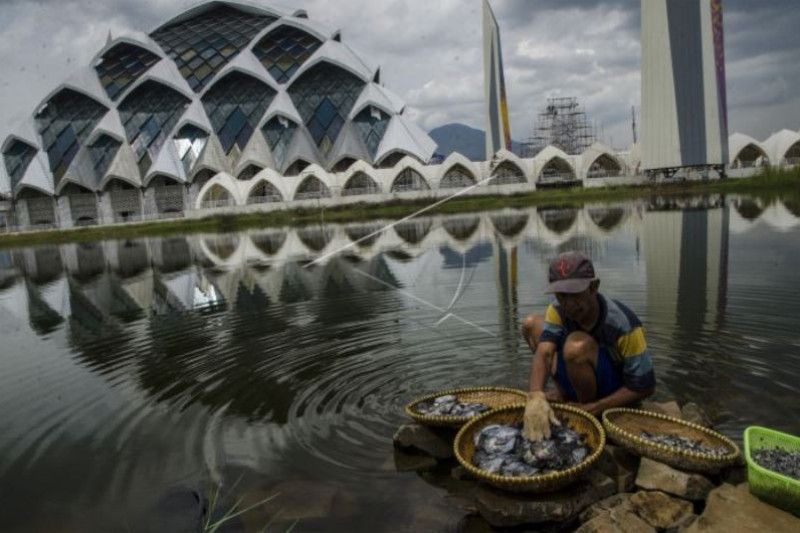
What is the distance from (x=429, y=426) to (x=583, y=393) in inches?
37.0

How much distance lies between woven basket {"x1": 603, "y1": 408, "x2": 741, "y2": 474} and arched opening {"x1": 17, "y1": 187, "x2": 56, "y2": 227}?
187 feet

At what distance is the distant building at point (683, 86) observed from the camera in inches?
1282

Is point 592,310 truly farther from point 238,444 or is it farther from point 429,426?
point 238,444

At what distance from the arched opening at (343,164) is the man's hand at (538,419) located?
2000 inches

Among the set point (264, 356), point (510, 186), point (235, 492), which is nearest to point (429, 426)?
point (235, 492)

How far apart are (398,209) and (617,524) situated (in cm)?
3279

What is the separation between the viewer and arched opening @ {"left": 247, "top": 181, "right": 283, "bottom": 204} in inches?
1811

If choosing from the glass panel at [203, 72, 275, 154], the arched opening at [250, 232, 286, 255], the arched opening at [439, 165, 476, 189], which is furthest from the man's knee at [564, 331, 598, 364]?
the glass panel at [203, 72, 275, 154]

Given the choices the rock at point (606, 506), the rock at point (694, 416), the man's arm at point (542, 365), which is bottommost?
the rock at point (606, 506)

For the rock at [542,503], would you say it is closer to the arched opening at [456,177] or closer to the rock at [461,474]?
the rock at [461,474]

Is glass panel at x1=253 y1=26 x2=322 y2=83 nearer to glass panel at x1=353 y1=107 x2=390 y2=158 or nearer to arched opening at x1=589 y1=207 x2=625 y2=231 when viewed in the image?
glass panel at x1=353 y1=107 x2=390 y2=158

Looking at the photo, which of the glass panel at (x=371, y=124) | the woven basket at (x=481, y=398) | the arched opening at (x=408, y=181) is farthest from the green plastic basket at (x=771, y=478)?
the glass panel at (x=371, y=124)

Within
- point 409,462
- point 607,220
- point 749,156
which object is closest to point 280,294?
point 409,462

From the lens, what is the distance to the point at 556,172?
4744 cm
